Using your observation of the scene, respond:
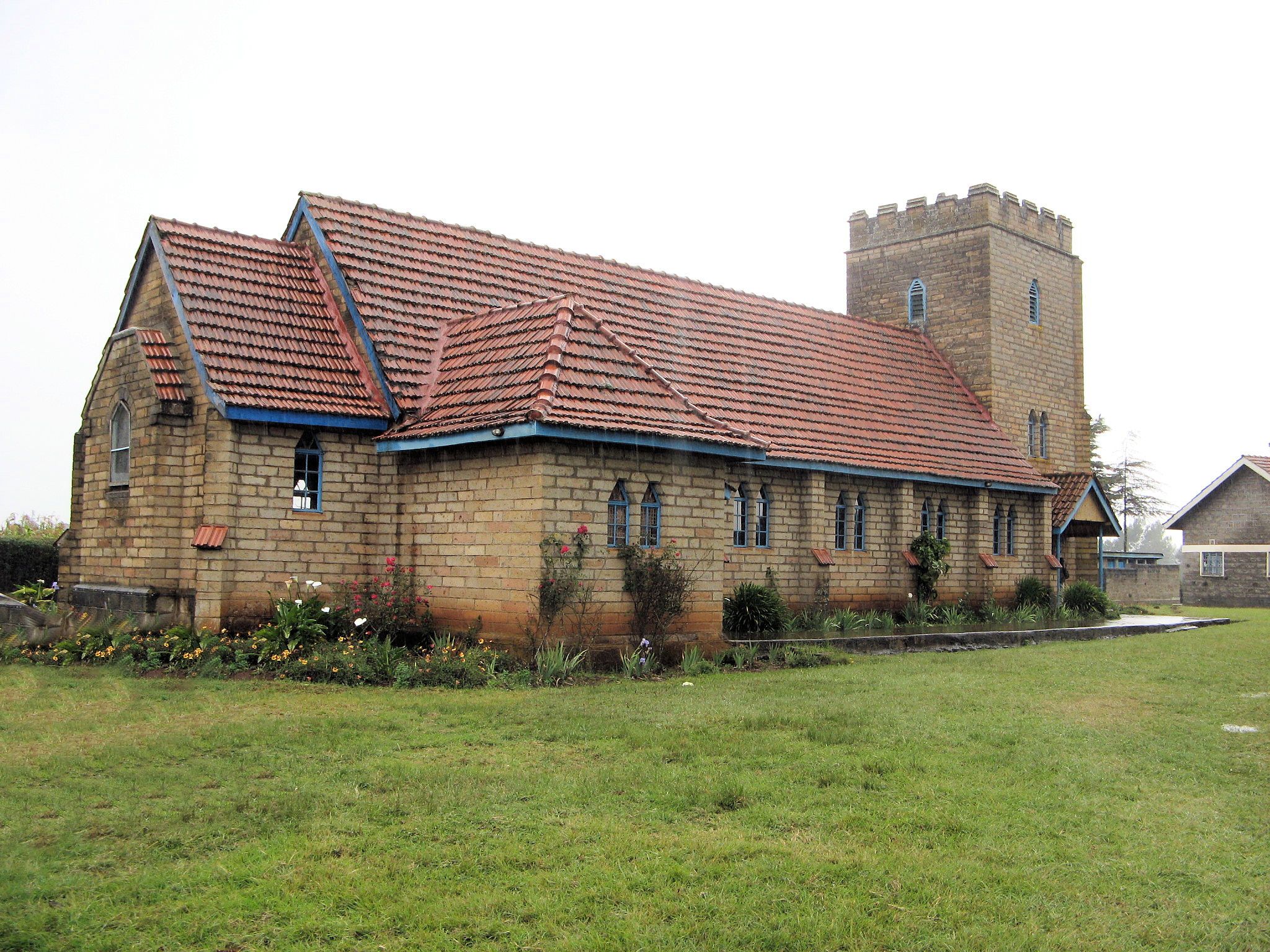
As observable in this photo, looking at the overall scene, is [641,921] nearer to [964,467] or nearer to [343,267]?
[343,267]

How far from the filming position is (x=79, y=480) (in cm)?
1953

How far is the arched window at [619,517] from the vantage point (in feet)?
51.4

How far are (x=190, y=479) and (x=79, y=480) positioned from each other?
3.92m

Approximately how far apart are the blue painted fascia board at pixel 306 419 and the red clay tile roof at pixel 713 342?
634 mm

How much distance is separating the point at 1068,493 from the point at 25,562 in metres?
25.6

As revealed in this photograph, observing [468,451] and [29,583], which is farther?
[29,583]

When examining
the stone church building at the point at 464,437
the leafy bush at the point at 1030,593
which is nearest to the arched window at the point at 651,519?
the stone church building at the point at 464,437

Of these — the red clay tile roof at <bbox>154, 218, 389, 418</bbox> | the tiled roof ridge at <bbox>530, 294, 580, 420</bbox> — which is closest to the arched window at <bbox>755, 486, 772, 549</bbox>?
the tiled roof ridge at <bbox>530, 294, 580, 420</bbox>

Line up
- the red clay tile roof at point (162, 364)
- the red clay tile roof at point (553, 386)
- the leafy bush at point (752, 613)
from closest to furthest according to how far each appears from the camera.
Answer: the red clay tile roof at point (553, 386), the red clay tile roof at point (162, 364), the leafy bush at point (752, 613)

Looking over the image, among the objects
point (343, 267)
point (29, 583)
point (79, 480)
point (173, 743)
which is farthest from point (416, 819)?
point (29, 583)

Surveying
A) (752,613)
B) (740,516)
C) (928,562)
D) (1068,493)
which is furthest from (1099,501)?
(752,613)

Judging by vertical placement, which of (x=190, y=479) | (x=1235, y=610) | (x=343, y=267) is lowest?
(x=1235, y=610)

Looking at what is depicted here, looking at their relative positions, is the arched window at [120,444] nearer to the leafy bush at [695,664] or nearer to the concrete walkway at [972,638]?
the leafy bush at [695,664]

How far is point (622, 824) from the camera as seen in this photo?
7.59m
